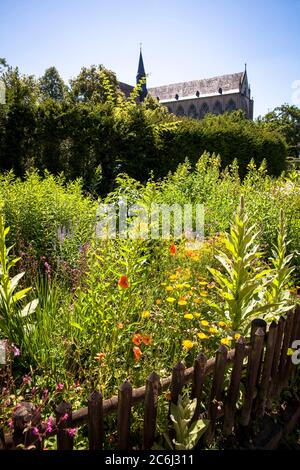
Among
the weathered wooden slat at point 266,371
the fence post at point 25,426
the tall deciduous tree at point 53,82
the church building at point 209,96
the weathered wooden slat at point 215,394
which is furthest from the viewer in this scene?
the church building at point 209,96

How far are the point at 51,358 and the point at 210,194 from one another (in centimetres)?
435

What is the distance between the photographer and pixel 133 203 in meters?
5.09

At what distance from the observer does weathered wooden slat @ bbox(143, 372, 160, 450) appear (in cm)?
161

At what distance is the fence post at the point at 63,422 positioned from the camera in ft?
4.67

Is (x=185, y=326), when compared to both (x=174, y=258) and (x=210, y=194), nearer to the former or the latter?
(x=174, y=258)

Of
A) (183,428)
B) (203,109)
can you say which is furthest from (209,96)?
(183,428)

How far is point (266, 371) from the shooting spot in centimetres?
238

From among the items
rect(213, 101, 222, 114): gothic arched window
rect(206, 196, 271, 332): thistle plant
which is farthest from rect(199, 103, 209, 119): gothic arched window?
rect(206, 196, 271, 332): thistle plant

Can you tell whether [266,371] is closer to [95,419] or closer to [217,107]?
[95,419]

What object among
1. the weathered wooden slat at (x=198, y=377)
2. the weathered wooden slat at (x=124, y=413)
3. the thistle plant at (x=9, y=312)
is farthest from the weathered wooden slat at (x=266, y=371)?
the thistle plant at (x=9, y=312)

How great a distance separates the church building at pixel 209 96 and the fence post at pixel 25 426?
6566 centimetres

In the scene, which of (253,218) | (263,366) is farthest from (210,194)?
(263,366)

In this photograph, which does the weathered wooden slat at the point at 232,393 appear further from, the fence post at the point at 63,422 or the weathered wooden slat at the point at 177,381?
the fence post at the point at 63,422

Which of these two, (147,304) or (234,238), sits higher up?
(234,238)
